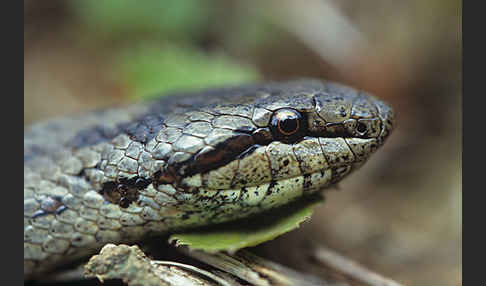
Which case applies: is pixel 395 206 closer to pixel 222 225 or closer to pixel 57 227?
pixel 222 225

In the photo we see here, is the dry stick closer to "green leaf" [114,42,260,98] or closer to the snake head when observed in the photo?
the snake head

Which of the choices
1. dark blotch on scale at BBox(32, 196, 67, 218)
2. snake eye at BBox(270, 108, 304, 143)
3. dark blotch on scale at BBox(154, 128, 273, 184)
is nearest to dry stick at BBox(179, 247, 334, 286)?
dark blotch on scale at BBox(154, 128, 273, 184)

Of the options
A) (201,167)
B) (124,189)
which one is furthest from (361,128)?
(124,189)

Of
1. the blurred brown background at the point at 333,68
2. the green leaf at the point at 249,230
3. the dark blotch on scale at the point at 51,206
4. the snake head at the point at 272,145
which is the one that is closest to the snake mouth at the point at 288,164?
the snake head at the point at 272,145

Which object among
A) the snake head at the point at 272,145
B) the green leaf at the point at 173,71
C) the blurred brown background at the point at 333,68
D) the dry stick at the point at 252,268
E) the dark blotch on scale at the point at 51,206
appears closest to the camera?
the dry stick at the point at 252,268

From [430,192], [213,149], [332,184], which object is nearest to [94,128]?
[213,149]

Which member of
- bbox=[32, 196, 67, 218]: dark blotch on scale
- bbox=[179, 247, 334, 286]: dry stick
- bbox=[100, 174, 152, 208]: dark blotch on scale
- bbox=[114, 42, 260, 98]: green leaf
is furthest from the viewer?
bbox=[114, 42, 260, 98]: green leaf

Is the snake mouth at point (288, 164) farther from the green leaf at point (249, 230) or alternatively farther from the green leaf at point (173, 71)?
the green leaf at point (173, 71)
